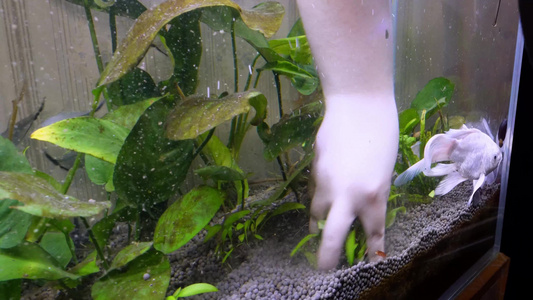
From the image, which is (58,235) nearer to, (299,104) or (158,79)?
(158,79)

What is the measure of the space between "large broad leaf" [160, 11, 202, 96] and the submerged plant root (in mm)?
311

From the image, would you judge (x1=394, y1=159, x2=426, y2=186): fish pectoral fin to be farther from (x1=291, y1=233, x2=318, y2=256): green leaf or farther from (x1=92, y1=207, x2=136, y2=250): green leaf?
(x1=92, y1=207, x2=136, y2=250): green leaf

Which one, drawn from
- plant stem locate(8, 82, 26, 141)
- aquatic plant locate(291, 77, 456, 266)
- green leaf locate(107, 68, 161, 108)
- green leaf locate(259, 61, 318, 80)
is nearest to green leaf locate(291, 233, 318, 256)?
aquatic plant locate(291, 77, 456, 266)

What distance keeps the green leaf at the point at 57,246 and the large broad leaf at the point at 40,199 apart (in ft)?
0.88

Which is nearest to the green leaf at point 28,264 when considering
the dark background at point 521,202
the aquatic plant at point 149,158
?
the aquatic plant at point 149,158

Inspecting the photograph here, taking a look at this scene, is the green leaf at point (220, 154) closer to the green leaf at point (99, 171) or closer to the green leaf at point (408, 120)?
the green leaf at point (99, 171)

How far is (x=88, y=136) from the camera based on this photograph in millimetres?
625

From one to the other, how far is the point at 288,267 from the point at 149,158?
1.11 ft

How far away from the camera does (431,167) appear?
2.95 ft

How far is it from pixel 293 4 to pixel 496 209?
0.92m

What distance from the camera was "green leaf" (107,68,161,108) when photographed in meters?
0.75

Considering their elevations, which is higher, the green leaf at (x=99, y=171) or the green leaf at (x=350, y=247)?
the green leaf at (x=99, y=171)

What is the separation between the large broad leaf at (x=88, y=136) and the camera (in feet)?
1.94

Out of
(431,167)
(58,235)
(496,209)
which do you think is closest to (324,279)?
(431,167)
